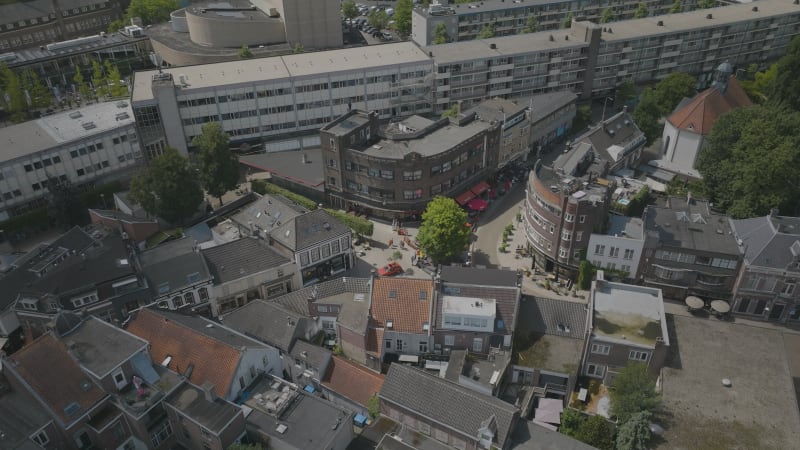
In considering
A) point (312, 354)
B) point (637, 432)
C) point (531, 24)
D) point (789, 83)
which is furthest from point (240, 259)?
point (531, 24)

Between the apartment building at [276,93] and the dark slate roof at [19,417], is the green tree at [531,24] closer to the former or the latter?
the apartment building at [276,93]

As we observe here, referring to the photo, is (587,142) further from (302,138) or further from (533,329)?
(302,138)

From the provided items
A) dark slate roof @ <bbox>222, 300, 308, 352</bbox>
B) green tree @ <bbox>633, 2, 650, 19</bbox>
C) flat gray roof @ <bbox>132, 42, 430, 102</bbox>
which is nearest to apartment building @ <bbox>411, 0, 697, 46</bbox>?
green tree @ <bbox>633, 2, 650, 19</bbox>

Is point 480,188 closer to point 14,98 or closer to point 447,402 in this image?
point 447,402

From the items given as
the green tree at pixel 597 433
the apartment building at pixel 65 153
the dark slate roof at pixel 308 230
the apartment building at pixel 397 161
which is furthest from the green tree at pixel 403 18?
the green tree at pixel 597 433

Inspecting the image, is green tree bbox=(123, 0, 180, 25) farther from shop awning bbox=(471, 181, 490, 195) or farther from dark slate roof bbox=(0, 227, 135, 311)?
shop awning bbox=(471, 181, 490, 195)

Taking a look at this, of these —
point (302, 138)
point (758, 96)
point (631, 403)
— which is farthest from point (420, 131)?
point (758, 96)
